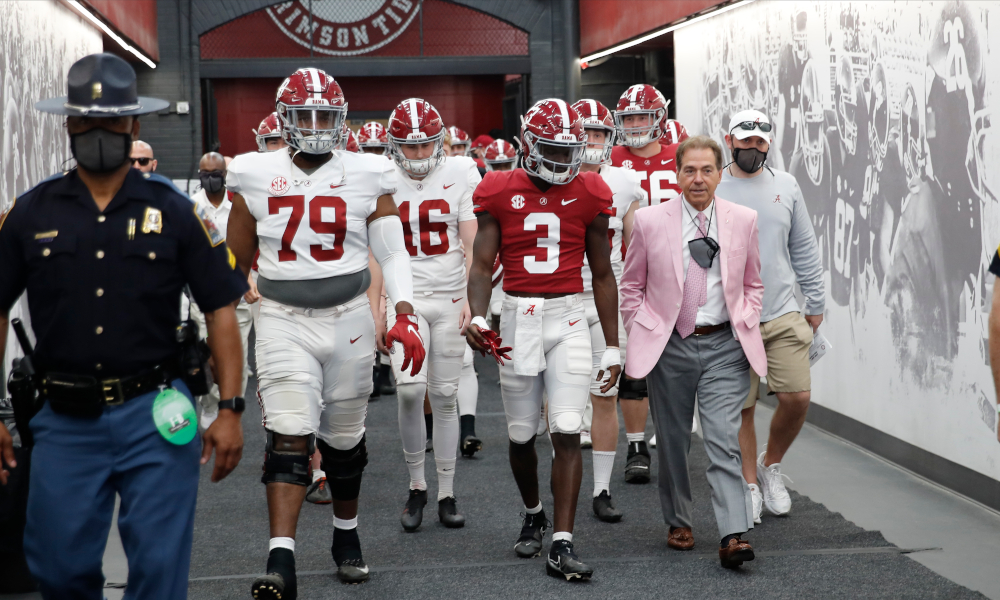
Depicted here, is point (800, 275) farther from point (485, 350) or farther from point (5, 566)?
point (5, 566)

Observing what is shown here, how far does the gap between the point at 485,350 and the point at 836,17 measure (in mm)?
4088

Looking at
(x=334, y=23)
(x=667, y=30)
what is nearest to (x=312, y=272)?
(x=667, y=30)

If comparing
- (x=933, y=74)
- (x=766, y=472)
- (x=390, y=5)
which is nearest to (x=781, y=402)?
(x=766, y=472)

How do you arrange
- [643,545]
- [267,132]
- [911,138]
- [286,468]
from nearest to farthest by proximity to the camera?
[286,468] < [643,545] < [911,138] < [267,132]

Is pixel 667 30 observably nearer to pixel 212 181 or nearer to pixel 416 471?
pixel 212 181

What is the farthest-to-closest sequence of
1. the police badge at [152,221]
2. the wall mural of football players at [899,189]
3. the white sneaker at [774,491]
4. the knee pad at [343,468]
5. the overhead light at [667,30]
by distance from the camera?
1. the overhead light at [667,30]
2. the wall mural of football players at [899,189]
3. the white sneaker at [774,491]
4. the knee pad at [343,468]
5. the police badge at [152,221]

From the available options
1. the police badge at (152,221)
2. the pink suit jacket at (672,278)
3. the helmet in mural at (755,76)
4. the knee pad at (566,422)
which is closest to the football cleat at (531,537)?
the knee pad at (566,422)

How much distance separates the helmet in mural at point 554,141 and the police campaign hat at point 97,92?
201 centimetres

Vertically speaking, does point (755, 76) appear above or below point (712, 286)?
above

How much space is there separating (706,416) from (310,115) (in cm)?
209

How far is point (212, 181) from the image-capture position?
8016mm

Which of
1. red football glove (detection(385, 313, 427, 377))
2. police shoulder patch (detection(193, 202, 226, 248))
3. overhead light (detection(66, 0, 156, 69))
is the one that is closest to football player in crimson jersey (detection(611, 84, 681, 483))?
red football glove (detection(385, 313, 427, 377))

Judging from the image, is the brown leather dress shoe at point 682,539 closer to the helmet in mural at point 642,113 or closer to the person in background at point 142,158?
the helmet in mural at point 642,113

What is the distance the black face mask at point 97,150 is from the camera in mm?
2941
